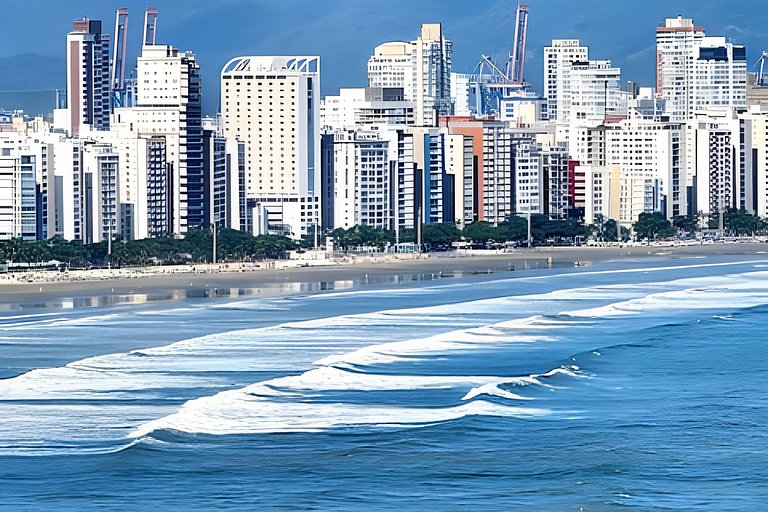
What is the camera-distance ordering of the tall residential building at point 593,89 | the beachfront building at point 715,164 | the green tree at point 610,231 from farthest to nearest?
the tall residential building at point 593,89, the beachfront building at point 715,164, the green tree at point 610,231

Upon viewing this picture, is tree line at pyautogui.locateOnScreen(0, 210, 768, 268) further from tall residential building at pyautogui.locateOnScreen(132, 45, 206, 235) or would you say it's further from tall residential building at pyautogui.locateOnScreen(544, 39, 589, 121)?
tall residential building at pyautogui.locateOnScreen(544, 39, 589, 121)

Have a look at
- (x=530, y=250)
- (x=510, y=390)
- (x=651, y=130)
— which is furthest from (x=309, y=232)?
(x=510, y=390)

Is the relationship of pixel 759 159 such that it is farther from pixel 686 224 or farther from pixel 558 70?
pixel 558 70

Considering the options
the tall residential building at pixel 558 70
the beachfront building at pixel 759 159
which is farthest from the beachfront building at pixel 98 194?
the tall residential building at pixel 558 70

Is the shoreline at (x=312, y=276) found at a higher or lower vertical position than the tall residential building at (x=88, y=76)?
lower

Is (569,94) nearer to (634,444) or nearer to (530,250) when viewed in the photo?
(530,250)

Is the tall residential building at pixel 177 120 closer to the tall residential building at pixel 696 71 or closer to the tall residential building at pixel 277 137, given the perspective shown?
the tall residential building at pixel 277 137
